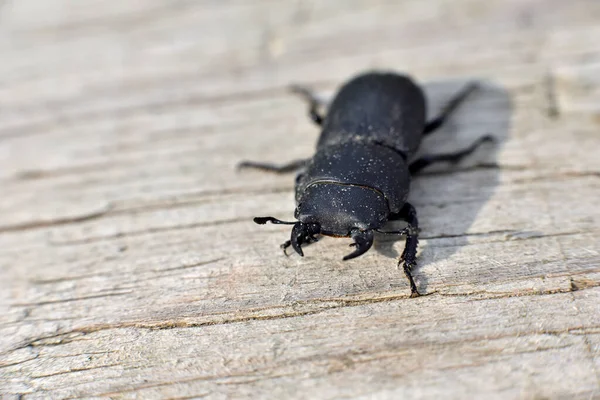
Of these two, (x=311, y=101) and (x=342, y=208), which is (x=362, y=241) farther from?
(x=311, y=101)

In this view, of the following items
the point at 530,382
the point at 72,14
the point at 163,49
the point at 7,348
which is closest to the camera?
the point at 530,382

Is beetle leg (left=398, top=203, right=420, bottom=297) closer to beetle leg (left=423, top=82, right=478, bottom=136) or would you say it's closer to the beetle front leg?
the beetle front leg

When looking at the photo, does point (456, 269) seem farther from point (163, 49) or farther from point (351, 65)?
point (163, 49)

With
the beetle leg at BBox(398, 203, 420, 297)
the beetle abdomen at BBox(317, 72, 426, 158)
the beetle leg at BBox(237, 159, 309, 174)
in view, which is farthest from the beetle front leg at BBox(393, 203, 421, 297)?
the beetle leg at BBox(237, 159, 309, 174)

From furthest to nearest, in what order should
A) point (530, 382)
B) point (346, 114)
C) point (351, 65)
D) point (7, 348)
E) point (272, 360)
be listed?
1. point (351, 65)
2. point (346, 114)
3. point (7, 348)
4. point (272, 360)
5. point (530, 382)

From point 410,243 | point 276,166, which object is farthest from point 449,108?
point 410,243

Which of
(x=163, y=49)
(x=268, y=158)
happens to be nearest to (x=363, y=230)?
(x=268, y=158)
